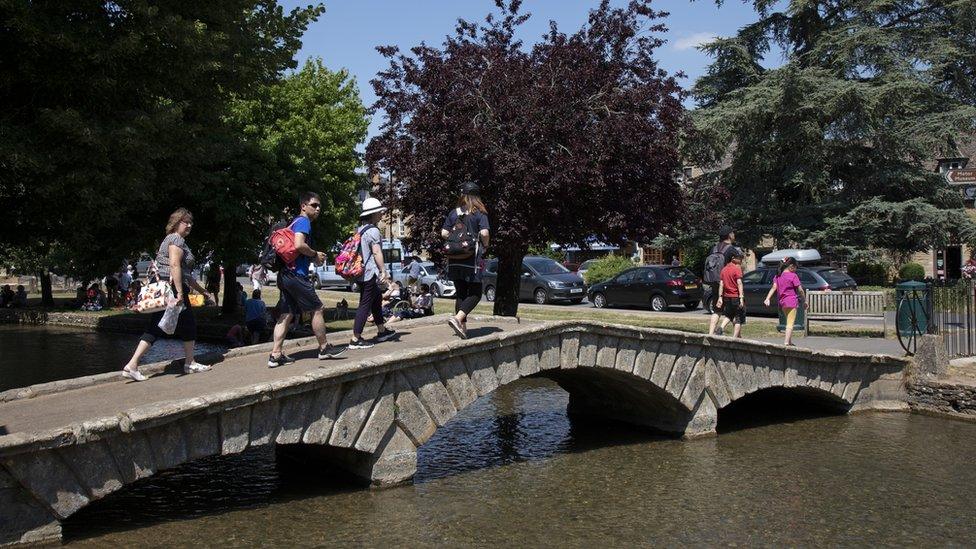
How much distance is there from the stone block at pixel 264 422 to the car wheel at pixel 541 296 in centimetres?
2436

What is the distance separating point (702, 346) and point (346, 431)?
501 cm

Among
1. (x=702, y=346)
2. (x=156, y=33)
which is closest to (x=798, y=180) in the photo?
(x=702, y=346)

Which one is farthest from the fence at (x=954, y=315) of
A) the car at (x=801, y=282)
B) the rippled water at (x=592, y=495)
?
the car at (x=801, y=282)

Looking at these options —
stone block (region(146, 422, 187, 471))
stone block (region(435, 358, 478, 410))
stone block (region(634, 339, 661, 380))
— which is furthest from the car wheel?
stone block (region(146, 422, 187, 471))

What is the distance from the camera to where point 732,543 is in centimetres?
751

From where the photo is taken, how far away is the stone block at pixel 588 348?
10348mm

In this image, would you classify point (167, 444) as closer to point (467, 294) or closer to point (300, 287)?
point (300, 287)

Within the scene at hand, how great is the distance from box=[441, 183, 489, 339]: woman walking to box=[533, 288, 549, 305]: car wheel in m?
22.2

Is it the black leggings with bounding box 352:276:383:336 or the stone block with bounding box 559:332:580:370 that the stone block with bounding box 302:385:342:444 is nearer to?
the black leggings with bounding box 352:276:383:336

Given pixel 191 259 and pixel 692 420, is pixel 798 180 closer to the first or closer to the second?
pixel 692 420

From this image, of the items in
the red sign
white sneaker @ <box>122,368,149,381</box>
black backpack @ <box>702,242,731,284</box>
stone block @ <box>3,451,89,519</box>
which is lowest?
stone block @ <box>3,451,89,519</box>

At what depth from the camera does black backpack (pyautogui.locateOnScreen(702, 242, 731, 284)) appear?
14133mm

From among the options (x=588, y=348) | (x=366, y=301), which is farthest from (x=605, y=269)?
(x=366, y=301)

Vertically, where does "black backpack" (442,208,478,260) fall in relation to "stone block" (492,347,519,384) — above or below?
above
